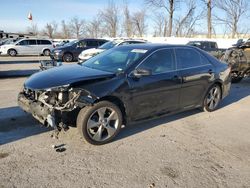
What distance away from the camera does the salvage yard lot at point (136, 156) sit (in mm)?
3430

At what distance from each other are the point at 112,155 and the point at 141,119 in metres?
1.09

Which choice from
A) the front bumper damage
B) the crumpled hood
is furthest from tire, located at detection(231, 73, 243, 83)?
the front bumper damage

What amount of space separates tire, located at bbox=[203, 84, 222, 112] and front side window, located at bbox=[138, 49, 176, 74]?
4.81 feet

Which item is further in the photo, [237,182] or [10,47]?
[10,47]

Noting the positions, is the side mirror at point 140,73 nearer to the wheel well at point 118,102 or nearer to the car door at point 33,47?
the wheel well at point 118,102

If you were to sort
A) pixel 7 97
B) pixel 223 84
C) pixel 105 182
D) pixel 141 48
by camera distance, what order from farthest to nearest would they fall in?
pixel 7 97, pixel 223 84, pixel 141 48, pixel 105 182

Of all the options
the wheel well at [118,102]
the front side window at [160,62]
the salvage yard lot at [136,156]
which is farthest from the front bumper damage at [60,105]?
the front side window at [160,62]

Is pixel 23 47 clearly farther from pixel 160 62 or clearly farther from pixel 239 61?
pixel 160 62

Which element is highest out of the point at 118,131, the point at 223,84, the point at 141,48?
the point at 141,48

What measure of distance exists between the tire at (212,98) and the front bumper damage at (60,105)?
3183 mm

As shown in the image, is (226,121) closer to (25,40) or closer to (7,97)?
(7,97)

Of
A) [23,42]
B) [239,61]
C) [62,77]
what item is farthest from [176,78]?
[23,42]

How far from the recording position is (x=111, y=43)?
16375mm

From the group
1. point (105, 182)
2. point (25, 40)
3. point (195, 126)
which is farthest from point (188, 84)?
point (25, 40)
